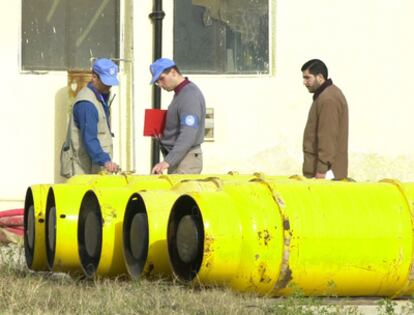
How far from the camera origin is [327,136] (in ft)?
33.3

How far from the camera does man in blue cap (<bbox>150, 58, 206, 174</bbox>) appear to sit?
9.92 metres

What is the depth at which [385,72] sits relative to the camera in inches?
518

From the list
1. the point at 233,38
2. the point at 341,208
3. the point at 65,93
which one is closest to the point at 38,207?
the point at 341,208

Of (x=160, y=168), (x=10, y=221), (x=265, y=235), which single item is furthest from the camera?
(x=10, y=221)

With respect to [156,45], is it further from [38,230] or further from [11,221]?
[38,230]

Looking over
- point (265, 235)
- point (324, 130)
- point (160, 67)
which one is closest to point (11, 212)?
point (160, 67)

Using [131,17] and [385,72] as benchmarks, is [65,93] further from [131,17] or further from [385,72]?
[385,72]

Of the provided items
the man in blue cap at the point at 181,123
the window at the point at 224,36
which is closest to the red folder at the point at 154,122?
the man in blue cap at the point at 181,123

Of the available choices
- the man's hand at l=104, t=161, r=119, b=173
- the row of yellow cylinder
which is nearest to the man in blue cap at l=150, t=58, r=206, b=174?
the man's hand at l=104, t=161, r=119, b=173

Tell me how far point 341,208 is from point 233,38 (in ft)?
18.4

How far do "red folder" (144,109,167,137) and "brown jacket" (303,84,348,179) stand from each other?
115 centimetres

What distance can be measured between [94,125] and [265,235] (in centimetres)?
309

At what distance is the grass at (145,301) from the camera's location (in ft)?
22.4

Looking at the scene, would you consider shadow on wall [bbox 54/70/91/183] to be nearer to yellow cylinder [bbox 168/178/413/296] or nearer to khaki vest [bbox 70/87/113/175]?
khaki vest [bbox 70/87/113/175]
